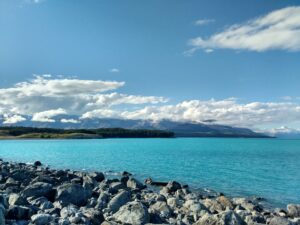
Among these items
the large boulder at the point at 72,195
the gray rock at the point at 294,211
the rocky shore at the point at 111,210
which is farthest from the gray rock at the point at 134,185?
the gray rock at the point at 294,211

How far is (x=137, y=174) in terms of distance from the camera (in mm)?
58062

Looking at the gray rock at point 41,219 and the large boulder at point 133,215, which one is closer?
the gray rock at point 41,219

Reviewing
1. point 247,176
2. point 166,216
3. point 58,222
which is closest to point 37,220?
point 58,222

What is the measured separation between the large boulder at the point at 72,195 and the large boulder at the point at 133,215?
6.56 metres

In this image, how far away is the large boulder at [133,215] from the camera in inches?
779

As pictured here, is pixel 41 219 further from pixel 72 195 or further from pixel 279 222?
pixel 279 222

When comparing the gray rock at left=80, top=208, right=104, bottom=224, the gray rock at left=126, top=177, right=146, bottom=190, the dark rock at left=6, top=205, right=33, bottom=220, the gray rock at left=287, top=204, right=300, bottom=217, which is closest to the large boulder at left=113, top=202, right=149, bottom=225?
the gray rock at left=80, top=208, right=104, bottom=224

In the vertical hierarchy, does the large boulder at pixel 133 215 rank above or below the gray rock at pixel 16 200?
below

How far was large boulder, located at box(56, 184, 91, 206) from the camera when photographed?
85.6 ft

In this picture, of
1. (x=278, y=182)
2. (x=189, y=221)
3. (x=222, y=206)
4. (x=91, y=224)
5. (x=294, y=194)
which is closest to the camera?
(x=91, y=224)

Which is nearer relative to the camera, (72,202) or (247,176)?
(72,202)

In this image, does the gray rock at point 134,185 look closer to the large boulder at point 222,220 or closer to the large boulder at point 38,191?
the large boulder at point 38,191

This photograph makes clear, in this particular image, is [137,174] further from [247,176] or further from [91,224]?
[91,224]

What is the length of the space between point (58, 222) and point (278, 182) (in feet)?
136
